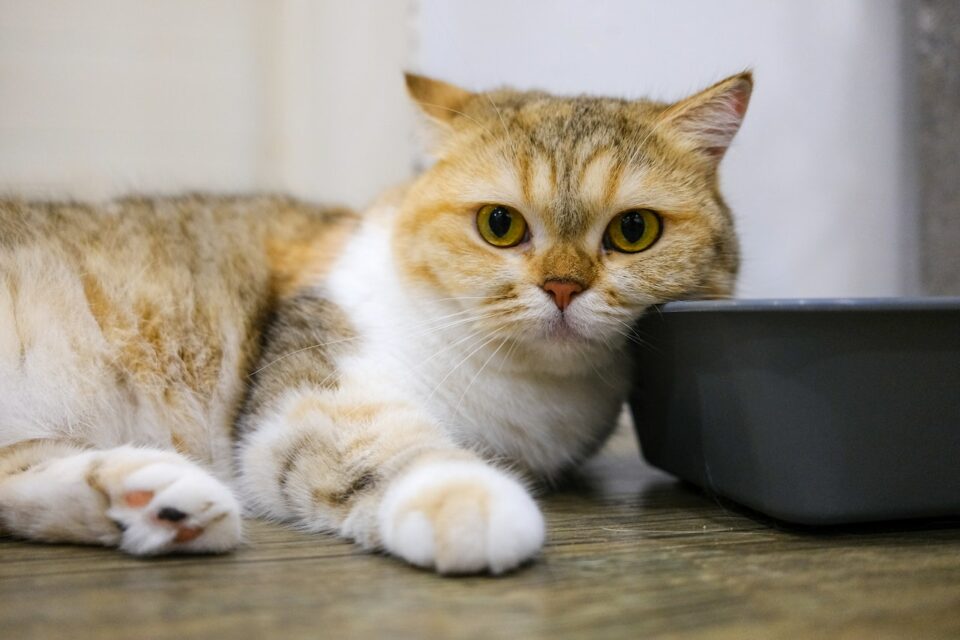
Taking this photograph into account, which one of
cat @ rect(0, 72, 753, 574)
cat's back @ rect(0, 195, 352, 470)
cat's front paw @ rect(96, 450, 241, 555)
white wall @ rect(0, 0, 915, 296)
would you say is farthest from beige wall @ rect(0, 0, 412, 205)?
cat's front paw @ rect(96, 450, 241, 555)

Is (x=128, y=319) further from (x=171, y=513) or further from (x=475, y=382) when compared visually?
(x=475, y=382)

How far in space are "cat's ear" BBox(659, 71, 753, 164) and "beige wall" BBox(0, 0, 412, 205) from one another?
132cm

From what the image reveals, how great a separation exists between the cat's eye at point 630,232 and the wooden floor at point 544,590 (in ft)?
1.63

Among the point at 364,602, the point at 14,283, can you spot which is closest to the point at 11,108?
the point at 14,283

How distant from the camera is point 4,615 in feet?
2.83

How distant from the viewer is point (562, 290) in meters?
1.29

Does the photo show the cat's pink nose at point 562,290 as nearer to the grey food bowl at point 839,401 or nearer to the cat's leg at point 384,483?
the grey food bowl at point 839,401

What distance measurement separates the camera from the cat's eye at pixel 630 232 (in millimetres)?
1396

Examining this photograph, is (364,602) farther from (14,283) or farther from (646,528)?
(14,283)

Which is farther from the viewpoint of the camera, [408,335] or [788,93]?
[788,93]

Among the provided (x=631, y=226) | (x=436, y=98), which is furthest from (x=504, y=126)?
(x=631, y=226)

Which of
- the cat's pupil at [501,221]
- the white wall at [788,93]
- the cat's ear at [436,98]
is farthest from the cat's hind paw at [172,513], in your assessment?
the white wall at [788,93]

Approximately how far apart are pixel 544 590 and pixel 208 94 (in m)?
2.38

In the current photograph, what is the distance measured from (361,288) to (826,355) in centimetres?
90
